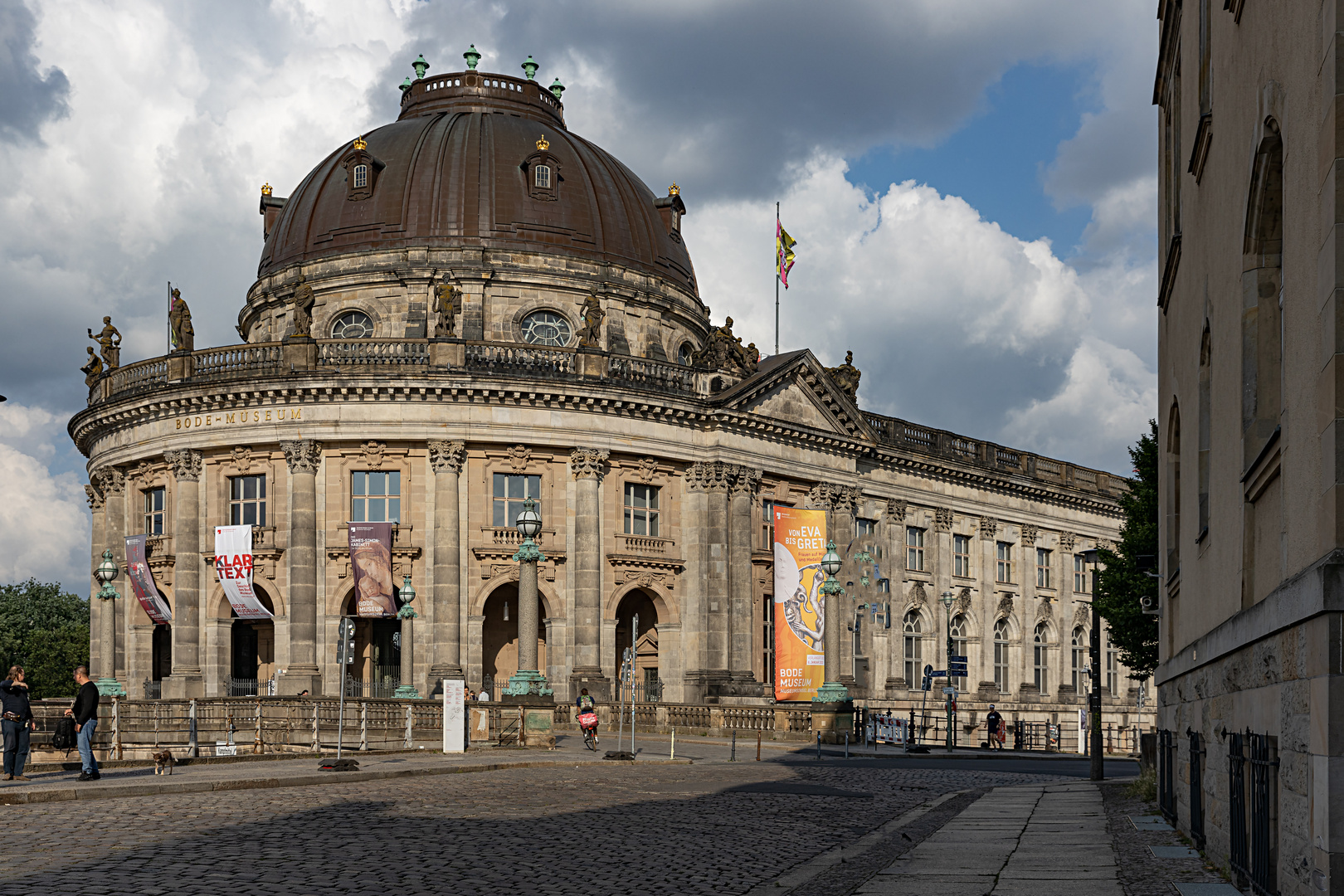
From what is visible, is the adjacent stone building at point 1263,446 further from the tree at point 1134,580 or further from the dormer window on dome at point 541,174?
the dormer window on dome at point 541,174

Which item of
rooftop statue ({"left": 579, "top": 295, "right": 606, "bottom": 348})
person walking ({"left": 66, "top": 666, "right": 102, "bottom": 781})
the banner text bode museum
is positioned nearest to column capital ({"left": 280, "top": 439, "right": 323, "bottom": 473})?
the banner text bode museum

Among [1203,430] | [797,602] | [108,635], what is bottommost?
[108,635]

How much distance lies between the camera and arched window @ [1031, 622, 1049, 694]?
71.8 m

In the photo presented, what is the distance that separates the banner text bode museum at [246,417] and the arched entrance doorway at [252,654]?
7.02 meters

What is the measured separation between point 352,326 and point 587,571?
15.6 meters

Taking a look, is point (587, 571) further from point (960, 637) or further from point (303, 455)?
point (960, 637)

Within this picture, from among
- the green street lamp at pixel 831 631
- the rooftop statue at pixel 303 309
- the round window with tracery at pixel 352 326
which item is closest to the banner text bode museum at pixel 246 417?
the rooftop statue at pixel 303 309

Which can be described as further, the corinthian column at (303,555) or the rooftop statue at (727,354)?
the rooftop statue at (727,354)

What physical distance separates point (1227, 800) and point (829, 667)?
3897cm

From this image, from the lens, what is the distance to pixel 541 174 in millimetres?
59750

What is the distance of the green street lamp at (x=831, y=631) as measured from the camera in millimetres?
42312

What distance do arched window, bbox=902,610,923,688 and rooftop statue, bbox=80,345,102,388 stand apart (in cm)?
3542

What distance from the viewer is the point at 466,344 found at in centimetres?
5000

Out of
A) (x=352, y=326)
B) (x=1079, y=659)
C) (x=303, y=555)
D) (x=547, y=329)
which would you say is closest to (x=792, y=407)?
(x=547, y=329)
